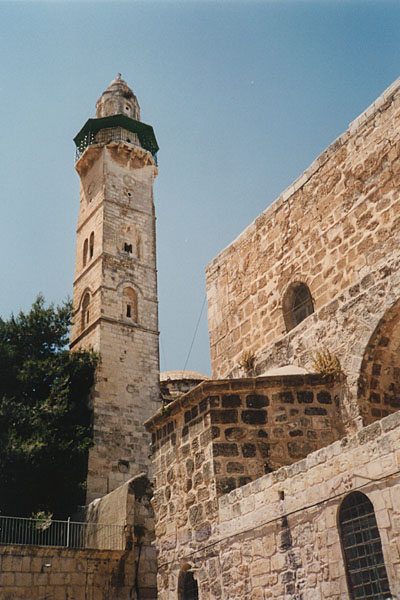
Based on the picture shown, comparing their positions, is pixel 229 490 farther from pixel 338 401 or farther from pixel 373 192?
pixel 373 192

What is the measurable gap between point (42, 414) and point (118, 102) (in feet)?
48.1

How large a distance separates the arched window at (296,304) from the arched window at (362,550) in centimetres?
349

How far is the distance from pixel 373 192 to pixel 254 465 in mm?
3282

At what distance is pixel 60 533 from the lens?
1303 cm

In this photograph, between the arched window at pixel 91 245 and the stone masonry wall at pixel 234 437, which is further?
the arched window at pixel 91 245

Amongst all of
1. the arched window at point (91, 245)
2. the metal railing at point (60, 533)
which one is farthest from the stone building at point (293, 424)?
the arched window at point (91, 245)

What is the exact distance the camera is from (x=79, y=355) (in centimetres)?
1755

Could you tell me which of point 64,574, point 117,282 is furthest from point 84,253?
point 64,574

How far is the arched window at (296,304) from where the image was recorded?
Answer: 7655 mm

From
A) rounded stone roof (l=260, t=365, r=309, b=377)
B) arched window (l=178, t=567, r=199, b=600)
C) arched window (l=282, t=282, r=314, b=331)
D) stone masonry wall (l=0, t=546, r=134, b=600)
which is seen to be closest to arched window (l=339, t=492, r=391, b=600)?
arched window (l=178, t=567, r=199, b=600)

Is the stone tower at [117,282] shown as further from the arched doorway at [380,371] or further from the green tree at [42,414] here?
the arched doorway at [380,371]

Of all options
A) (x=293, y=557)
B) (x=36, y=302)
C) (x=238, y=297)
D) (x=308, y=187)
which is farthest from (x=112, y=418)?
(x=293, y=557)

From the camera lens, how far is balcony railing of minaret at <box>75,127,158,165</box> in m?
23.0

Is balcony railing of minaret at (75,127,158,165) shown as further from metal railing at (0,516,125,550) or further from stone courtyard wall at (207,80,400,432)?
stone courtyard wall at (207,80,400,432)
